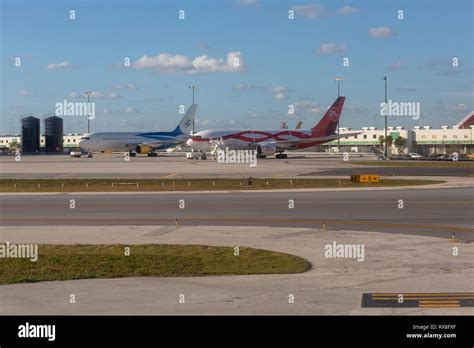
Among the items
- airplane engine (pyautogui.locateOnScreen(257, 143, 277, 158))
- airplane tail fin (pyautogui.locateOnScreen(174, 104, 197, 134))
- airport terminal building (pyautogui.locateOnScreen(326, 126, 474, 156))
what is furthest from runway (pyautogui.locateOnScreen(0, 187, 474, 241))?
airport terminal building (pyautogui.locateOnScreen(326, 126, 474, 156))

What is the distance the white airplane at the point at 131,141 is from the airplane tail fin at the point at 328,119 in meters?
30.0

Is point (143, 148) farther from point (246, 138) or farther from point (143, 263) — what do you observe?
Answer: point (143, 263)

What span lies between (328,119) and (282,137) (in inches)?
354

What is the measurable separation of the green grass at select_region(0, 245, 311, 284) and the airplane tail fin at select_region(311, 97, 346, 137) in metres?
100

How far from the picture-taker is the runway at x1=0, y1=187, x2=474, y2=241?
29922 millimetres

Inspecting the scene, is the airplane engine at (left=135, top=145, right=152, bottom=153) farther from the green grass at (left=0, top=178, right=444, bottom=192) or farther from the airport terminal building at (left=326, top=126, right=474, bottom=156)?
the green grass at (left=0, top=178, right=444, bottom=192)

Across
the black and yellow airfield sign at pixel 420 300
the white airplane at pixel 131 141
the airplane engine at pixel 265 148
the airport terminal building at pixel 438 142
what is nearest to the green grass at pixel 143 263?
the black and yellow airfield sign at pixel 420 300

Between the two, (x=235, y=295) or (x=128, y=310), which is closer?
(x=128, y=310)

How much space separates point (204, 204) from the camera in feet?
128

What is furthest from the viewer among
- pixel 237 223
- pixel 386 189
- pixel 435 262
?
pixel 386 189
